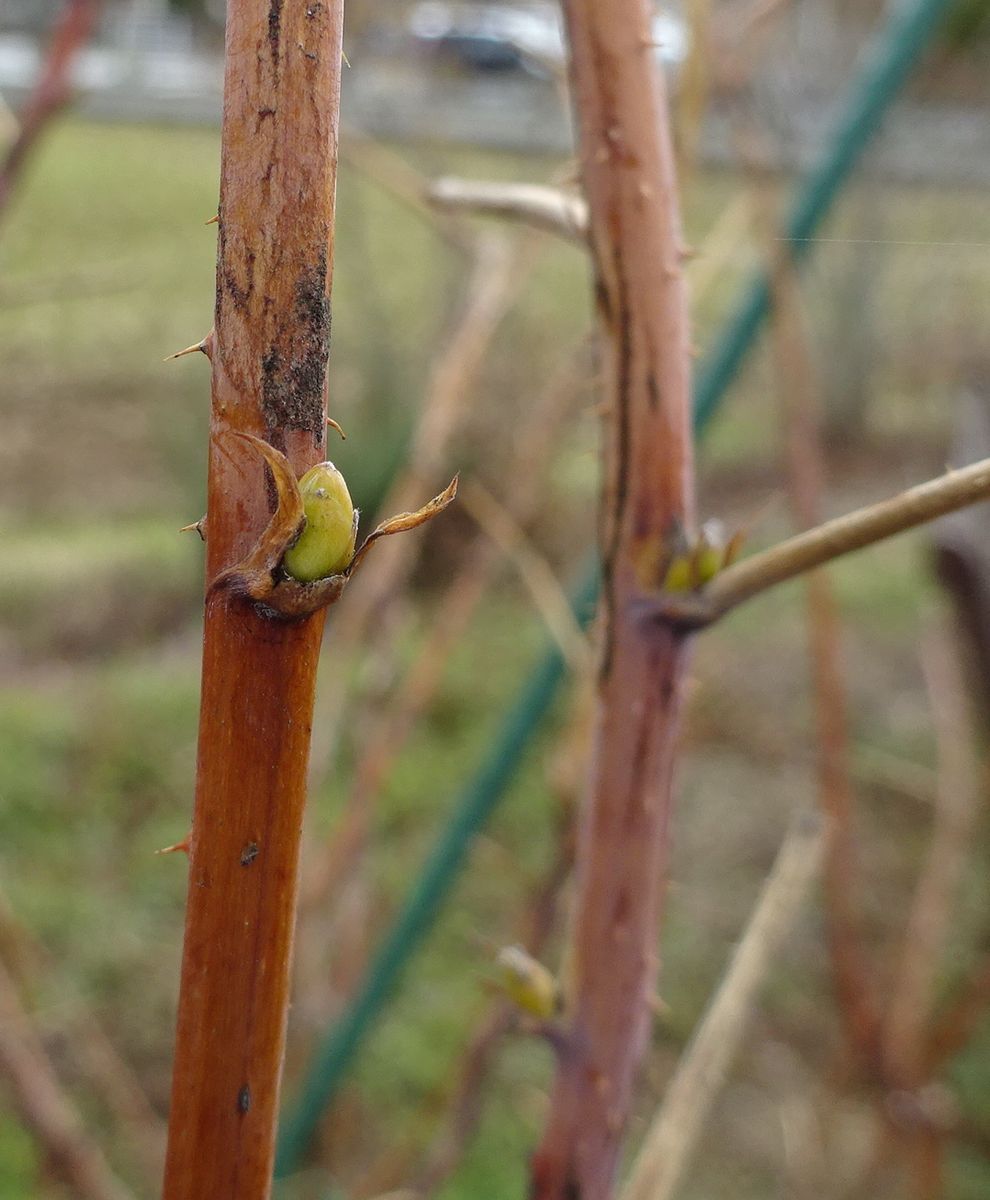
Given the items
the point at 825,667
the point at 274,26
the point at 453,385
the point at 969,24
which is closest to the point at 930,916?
the point at 825,667

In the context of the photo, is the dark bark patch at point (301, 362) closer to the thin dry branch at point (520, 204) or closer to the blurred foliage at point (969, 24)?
the thin dry branch at point (520, 204)

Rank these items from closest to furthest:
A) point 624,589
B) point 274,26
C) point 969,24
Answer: point 274,26
point 624,589
point 969,24

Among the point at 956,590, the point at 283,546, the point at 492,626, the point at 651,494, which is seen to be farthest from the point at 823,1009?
the point at 283,546

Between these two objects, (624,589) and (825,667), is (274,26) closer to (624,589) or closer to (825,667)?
(624,589)

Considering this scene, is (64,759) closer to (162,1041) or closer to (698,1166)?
(162,1041)

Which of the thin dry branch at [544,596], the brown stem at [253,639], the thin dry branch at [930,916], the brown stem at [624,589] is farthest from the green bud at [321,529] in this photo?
the thin dry branch at [930,916]

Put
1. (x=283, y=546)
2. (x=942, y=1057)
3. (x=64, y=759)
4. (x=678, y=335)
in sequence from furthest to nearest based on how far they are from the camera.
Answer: (x=64, y=759)
(x=942, y=1057)
(x=678, y=335)
(x=283, y=546)

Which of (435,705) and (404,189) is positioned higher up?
(404,189)
